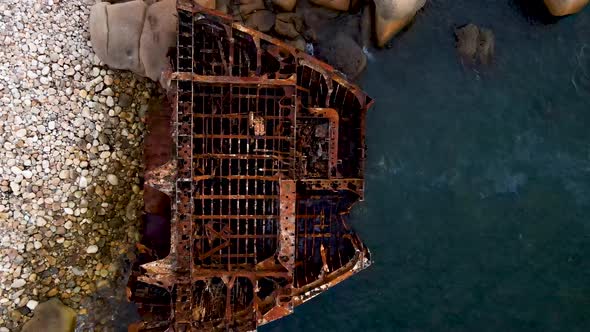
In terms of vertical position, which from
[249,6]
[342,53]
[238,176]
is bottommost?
[238,176]

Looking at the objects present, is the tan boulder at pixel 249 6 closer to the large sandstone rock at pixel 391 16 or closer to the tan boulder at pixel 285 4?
the tan boulder at pixel 285 4

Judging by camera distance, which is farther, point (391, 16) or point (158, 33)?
point (391, 16)

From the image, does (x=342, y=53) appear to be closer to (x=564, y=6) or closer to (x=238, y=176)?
(x=238, y=176)

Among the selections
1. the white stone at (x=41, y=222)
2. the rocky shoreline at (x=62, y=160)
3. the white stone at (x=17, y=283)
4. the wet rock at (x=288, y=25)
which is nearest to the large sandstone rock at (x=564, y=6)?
the wet rock at (x=288, y=25)

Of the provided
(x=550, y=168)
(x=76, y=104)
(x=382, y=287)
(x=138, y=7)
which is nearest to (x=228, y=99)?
(x=138, y=7)

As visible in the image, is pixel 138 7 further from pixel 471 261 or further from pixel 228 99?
pixel 471 261

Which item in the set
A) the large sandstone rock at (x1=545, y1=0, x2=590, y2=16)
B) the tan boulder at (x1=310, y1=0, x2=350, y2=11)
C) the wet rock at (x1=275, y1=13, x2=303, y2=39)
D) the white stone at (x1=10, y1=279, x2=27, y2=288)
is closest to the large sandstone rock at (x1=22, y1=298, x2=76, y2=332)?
→ the white stone at (x1=10, y1=279, x2=27, y2=288)

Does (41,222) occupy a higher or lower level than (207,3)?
lower

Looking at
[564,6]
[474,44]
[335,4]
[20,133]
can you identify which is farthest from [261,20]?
[564,6]
